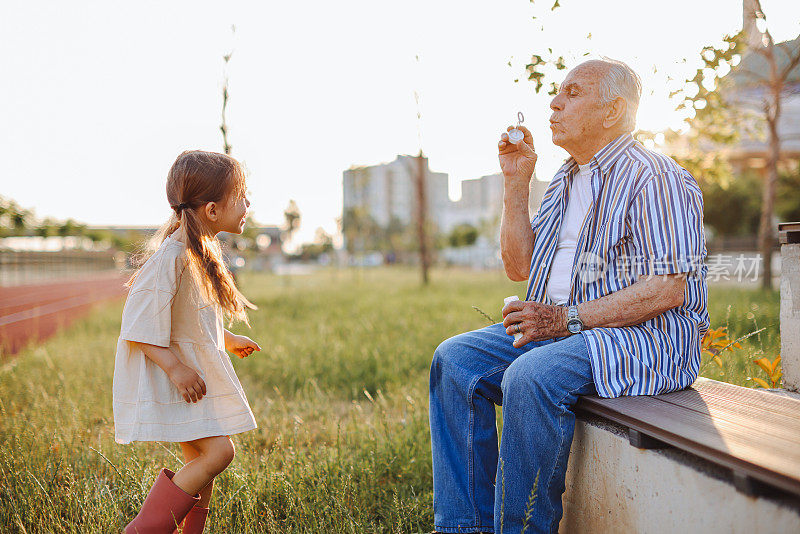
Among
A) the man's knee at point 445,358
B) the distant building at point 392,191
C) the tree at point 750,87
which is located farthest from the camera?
the distant building at point 392,191

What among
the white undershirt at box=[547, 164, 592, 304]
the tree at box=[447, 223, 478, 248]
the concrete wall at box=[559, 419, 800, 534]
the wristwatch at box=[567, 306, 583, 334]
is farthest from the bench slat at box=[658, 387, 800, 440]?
the tree at box=[447, 223, 478, 248]

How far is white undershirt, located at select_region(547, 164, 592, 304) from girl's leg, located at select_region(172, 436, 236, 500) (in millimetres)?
1266

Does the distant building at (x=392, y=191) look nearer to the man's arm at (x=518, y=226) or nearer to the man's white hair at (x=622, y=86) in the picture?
the man's arm at (x=518, y=226)

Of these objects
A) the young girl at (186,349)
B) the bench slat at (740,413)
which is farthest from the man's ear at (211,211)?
the bench slat at (740,413)

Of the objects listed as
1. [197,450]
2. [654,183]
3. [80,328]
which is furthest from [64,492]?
[80,328]

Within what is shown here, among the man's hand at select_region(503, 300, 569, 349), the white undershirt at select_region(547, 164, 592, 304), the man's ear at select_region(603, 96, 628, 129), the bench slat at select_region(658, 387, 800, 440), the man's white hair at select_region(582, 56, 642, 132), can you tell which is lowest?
the bench slat at select_region(658, 387, 800, 440)

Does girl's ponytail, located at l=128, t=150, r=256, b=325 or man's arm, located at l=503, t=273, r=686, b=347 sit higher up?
girl's ponytail, located at l=128, t=150, r=256, b=325

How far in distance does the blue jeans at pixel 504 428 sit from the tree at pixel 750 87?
7.25 feet

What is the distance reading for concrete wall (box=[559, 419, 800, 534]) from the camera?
1279 millimetres

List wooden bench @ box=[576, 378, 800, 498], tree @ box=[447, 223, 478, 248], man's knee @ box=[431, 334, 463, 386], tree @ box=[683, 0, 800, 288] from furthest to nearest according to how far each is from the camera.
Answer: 1. tree @ box=[447, 223, 478, 248]
2. tree @ box=[683, 0, 800, 288]
3. man's knee @ box=[431, 334, 463, 386]
4. wooden bench @ box=[576, 378, 800, 498]

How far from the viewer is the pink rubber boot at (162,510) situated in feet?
6.16

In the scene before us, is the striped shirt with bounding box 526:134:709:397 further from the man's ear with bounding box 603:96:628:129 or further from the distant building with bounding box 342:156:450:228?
the distant building with bounding box 342:156:450:228

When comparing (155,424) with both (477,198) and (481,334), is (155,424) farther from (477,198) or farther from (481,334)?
(477,198)

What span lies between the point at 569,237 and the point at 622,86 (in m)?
0.56
